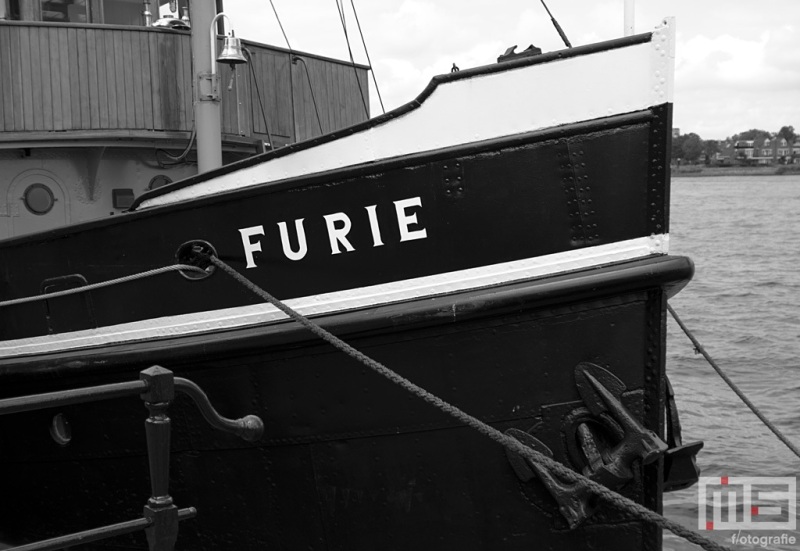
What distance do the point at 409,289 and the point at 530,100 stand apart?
98 cm

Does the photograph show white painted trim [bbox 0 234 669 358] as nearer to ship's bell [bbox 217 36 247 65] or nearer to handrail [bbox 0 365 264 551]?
handrail [bbox 0 365 264 551]

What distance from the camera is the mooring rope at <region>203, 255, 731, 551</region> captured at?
327 cm

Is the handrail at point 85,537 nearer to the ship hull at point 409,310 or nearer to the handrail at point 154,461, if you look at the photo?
the handrail at point 154,461

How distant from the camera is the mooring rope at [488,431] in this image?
3273mm

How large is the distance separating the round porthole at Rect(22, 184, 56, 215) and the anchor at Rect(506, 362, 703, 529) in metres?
3.36

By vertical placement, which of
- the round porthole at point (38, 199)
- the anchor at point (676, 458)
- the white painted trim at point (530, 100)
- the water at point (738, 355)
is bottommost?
the water at point (738, 355)

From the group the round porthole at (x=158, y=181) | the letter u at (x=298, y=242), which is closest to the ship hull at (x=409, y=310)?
the letter u at (x=298, y=242)

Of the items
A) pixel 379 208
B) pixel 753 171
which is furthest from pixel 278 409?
pixel 753 171

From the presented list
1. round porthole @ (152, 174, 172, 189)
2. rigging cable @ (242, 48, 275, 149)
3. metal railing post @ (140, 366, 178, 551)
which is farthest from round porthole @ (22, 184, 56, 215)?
metal railing post @ (140, 366, 178, 551)

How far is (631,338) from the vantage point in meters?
4.38

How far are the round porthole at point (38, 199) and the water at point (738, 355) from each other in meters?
5.43

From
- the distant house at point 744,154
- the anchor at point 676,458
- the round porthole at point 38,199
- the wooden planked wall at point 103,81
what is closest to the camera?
the anchor at point 676,458

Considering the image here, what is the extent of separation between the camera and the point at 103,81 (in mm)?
6410

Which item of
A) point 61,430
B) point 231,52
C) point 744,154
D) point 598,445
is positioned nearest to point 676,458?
point 598,445
